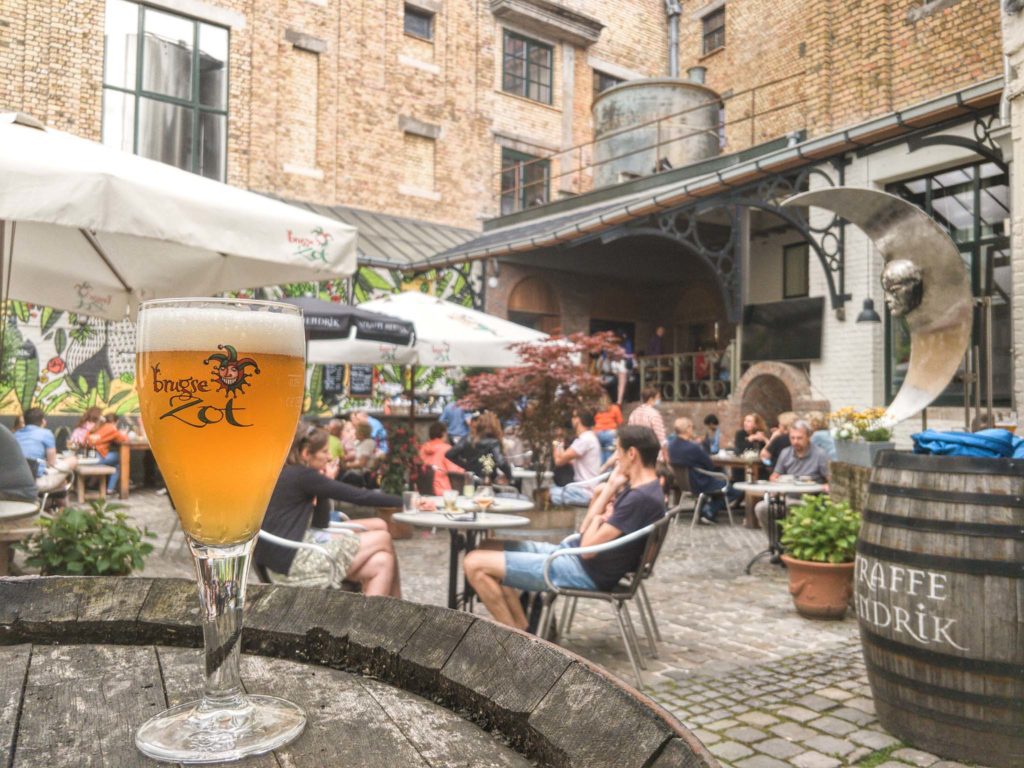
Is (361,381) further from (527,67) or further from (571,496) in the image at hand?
(527,67)

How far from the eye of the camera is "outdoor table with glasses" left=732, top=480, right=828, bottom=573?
6.71m

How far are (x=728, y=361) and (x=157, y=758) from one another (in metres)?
12.7

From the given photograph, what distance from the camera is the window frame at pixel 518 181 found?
17969 millimetres

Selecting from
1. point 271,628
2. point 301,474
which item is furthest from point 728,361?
point 271,628

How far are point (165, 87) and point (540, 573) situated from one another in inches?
510

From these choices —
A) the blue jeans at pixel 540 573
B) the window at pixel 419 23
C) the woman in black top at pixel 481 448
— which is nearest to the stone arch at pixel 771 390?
the woman in black top at pixel 481 448

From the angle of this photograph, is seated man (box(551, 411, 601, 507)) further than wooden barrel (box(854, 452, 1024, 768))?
Yes

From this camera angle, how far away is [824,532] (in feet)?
17.2

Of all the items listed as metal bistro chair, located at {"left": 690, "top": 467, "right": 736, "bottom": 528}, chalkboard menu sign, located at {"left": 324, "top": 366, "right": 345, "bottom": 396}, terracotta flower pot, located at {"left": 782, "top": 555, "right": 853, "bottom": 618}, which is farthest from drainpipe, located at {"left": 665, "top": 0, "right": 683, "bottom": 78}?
terracotta flower pot, located at {"left": 782, "top": 555, "right": 853, "bottom": 618}

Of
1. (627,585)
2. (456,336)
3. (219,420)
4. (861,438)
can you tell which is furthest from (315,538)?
(456,336)

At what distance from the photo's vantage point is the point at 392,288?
608 inches

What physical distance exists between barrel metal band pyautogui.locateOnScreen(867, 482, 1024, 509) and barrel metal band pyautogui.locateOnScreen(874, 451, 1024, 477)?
7cm

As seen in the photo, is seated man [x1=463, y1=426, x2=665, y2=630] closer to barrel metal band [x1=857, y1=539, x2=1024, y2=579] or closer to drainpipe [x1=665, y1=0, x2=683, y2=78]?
barrel metal band [x1=857, y1=539, x2=1024, y2=579]

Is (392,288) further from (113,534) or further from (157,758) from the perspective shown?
(157,758)
